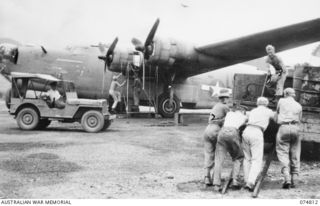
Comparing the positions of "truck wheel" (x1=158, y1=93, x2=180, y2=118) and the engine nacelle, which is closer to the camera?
the engine nacelle

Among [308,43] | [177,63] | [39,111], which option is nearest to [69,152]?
[39,111]

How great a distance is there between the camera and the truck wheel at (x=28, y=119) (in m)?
11.4

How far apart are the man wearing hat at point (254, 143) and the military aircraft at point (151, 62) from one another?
7.93 m

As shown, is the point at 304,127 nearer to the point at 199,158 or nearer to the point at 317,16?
the point at 199,158

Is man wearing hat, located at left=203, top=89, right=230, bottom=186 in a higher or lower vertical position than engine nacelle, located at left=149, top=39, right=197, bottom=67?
lower

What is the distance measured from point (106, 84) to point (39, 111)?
5.08 metres

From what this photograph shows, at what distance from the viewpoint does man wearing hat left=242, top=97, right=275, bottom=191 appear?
226 inches

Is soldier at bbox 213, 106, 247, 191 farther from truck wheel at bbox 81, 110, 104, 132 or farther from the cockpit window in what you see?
the cockpit window

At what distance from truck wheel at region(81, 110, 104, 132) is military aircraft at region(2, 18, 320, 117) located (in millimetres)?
3930

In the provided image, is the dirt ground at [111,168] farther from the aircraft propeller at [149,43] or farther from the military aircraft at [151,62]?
the military aircraft at [151,62]

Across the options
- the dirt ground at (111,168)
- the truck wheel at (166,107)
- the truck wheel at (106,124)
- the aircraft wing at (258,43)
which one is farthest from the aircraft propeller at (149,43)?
the dirt ground at (111,168)

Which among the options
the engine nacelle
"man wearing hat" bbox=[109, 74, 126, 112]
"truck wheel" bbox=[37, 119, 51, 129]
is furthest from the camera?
"man wearing hat" bbox=[109, 74, 126, 112]

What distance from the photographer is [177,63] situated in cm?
1528

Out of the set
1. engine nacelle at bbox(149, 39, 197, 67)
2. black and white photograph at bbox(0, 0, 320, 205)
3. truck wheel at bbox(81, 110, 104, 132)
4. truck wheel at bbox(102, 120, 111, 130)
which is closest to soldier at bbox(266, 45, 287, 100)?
black and white photograph at bbox(0, 0, 320, 205)
